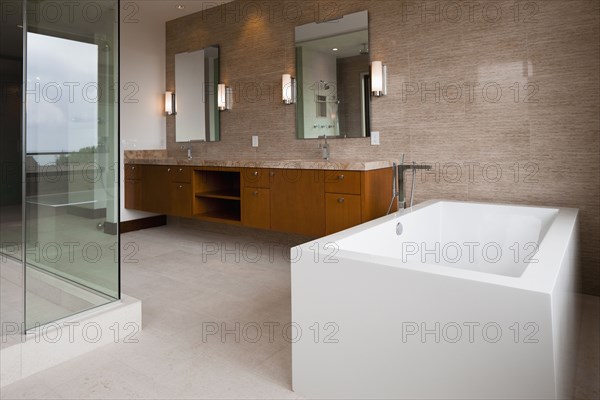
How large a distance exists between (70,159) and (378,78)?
2362 mm

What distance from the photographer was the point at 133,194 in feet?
15.8

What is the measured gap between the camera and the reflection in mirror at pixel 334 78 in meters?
3.56

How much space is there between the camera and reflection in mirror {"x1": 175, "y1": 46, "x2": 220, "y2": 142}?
4.68 metres

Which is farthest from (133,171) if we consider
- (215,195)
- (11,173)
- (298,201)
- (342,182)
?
(342,182)

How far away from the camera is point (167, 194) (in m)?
4.46

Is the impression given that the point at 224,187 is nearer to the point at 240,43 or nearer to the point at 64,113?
the point at 240,43

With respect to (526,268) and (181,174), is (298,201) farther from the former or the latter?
(526,268)

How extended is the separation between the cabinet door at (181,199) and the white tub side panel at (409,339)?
2852mm

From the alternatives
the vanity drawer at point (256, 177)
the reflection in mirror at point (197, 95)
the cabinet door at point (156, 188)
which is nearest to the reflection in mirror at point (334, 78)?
the vanity drawer at point (256, 177)

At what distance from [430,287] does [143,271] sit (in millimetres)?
2598

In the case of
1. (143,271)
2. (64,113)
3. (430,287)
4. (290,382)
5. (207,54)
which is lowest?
(290,382)

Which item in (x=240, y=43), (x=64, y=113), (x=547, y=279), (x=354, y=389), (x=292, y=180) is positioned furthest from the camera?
(x=240, y=43)

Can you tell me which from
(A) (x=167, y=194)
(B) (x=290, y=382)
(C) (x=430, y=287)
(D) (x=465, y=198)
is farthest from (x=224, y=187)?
(C) (x=430, y=287)

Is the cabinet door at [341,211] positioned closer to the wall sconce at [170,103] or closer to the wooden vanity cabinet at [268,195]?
the wooden vanity cabinet at [268,195]
